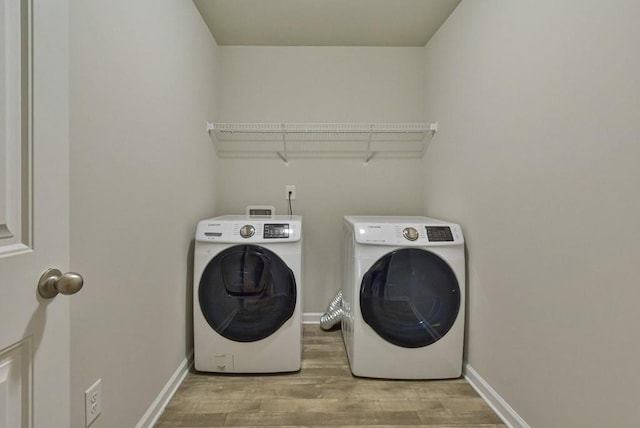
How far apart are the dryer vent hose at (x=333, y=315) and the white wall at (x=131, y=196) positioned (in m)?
0.94

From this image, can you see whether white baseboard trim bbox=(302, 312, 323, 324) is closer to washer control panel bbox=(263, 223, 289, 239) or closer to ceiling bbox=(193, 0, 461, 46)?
washer control panel bbox=(263, 223, 289, 239)

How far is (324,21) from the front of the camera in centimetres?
199

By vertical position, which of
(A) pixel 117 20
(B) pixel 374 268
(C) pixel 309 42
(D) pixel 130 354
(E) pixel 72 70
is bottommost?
(D) pixel 130 354

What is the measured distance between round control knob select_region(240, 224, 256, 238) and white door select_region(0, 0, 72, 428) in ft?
3.44

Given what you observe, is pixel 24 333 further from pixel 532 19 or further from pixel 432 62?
pixel 432 62

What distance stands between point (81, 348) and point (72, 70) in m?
0.81

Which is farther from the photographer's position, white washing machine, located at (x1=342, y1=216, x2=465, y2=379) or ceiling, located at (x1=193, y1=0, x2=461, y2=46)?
ceiling, located at (x1=193, y1=0, x2=461, y2=46)

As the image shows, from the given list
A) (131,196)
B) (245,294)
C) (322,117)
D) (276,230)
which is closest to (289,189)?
(322,117)

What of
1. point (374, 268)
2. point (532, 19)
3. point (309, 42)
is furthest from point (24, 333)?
point (309, 42)

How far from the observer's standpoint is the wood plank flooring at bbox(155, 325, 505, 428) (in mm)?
1357

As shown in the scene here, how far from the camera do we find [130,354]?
1168mm

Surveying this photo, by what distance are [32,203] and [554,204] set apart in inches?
58.1

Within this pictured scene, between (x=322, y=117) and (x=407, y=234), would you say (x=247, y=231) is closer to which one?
(x=407, y=234)

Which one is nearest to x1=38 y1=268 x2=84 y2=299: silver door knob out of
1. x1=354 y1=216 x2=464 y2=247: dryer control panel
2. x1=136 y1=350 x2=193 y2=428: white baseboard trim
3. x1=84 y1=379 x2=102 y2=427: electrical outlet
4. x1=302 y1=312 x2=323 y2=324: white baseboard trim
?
x1=84 y1=379 x2=102 y2=427: electrical outlet
